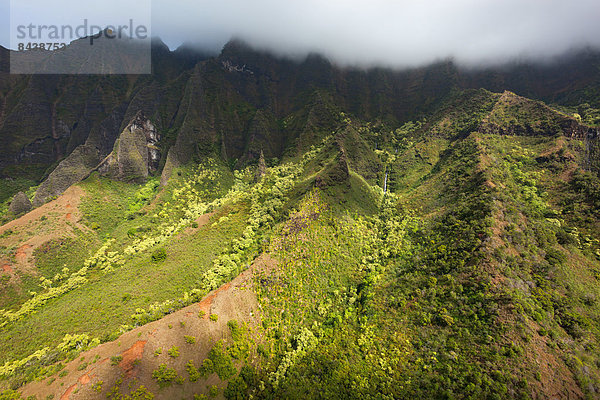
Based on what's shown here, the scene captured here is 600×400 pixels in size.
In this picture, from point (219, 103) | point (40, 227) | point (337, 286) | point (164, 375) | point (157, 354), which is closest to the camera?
point (164, 375)

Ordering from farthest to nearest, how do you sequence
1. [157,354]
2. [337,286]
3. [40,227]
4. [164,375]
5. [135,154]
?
[135,154], [40,227], [337,286], [157,354], [164,375]

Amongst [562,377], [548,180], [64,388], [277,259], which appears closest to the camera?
[64,388]

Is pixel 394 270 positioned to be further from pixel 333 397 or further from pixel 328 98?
pixel 328 98

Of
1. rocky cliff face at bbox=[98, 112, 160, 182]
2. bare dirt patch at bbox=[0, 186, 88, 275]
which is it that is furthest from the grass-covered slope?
rocky cliff face at bbox=[98, 112, 160, 182]

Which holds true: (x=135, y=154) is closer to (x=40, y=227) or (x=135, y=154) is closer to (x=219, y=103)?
(x=40, y=227)

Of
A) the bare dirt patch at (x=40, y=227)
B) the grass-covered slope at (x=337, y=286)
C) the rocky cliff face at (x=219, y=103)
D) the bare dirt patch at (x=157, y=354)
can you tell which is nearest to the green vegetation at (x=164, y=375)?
the grass-covered slope at (x=337, y=286)

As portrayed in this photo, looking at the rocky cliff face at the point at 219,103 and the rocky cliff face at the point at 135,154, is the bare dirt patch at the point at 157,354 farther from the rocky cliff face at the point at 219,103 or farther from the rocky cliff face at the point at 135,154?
the rocky cliff face at the point at 135,154

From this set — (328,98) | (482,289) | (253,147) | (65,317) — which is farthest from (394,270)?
(328,98)

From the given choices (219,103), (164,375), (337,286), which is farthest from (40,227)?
(219,103)
